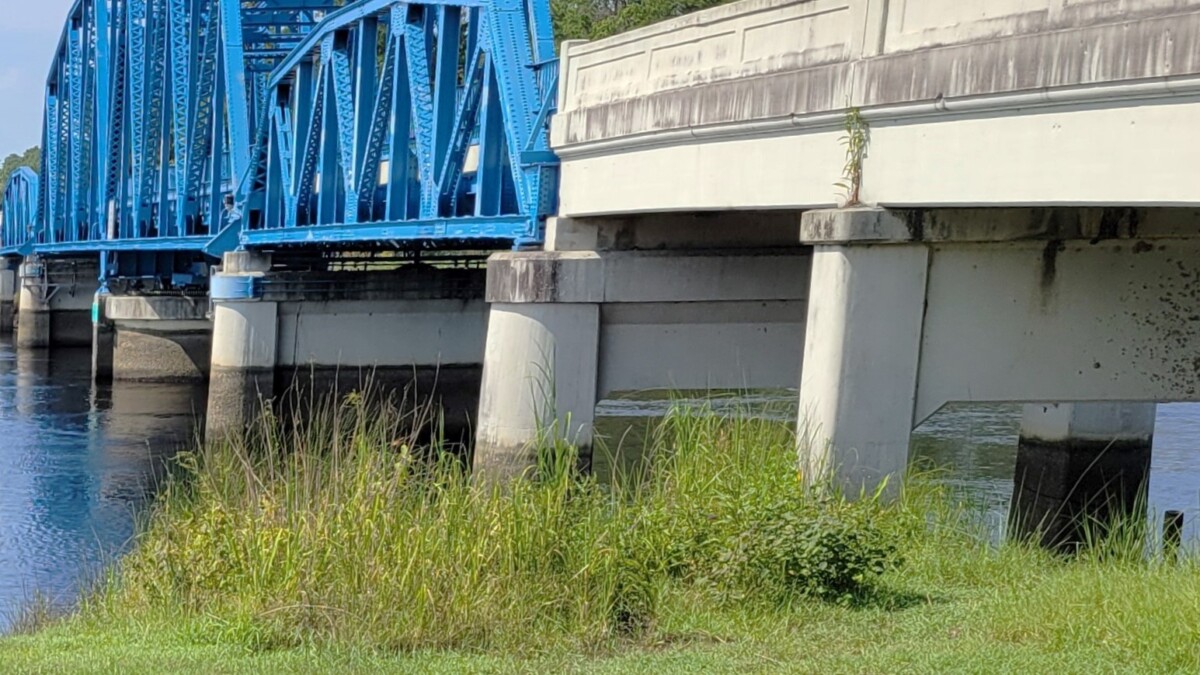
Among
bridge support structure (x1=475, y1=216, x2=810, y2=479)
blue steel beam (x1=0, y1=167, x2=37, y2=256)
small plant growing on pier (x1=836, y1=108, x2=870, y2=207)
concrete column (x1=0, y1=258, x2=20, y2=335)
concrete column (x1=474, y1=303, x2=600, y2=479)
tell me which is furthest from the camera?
concrete column (x1=0, y1=258, x2=20, y2=335)

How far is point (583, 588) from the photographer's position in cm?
882

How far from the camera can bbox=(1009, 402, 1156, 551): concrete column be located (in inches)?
631

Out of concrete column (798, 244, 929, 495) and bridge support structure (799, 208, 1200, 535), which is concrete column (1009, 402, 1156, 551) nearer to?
bridge support structure (799, 208, 1200, 535)

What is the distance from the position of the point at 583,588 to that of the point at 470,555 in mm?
631

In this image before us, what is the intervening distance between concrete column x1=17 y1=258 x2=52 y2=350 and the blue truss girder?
90.9 ft

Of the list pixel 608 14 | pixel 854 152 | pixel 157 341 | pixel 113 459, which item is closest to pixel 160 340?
pixel 157 341

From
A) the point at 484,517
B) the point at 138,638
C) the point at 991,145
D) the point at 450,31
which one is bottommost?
the point at 138,638

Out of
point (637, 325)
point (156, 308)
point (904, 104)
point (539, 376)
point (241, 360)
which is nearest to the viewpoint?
point (904, 104)

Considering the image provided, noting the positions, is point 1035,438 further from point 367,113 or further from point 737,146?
point 367,113

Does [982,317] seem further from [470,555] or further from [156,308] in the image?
[156,308]

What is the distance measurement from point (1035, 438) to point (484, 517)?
29.3ft

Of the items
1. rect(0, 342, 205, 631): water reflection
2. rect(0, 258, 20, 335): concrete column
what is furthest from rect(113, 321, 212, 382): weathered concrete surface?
rect(0, 258, 20, 335): concrete column

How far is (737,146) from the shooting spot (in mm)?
14297

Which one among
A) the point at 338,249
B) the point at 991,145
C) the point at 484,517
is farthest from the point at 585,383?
the point at 338,249
